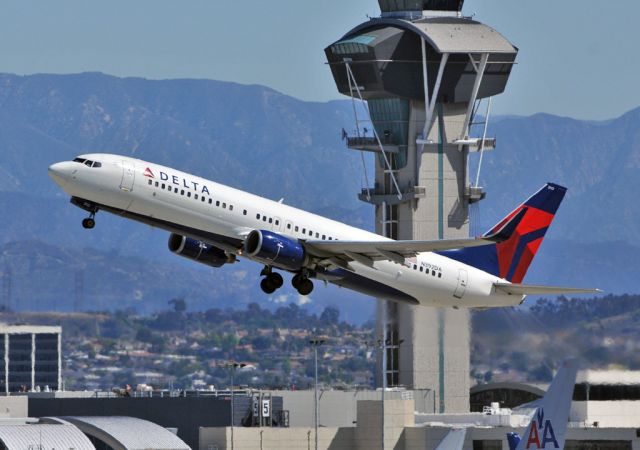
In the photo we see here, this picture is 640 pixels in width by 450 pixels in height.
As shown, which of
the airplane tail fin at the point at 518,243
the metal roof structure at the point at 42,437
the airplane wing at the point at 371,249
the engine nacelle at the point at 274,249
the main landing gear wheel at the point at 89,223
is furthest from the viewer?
the metal roof structure at the point at 42,437

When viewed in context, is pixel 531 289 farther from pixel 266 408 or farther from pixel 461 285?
pixel 266 408

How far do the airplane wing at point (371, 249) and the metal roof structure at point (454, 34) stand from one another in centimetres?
6708

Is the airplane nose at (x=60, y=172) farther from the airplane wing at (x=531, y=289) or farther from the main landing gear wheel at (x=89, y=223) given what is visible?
the airplane wing at (x=531, y=289)

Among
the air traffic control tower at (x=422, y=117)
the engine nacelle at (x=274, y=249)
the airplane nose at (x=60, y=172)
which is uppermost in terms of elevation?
the air traffic control tower at (x=422, y=117)

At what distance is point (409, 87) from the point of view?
16512cm

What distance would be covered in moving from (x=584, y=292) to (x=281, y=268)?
50.2 ft

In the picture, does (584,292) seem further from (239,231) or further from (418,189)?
(418,189)

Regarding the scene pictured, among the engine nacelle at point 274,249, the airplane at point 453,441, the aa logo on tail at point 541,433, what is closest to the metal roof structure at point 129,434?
the engine nacelle at point 274,249

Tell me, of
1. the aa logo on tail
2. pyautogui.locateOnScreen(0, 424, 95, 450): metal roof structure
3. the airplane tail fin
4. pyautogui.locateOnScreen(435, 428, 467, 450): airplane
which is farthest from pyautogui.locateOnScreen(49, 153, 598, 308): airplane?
pyautogui.locateOnScreen(0, 424, 95, 450): metal roof structure

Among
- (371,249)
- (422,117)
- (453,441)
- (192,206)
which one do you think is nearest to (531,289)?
(371,249)

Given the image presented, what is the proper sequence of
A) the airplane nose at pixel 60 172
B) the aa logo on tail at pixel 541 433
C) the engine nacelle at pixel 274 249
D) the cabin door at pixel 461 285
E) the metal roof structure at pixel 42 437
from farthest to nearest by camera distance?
1. the metal roof structure at pixel 42 437
2. the cabin door at pixel 461 285
3. the engine nacelle at pixel 274 249
4. the airplane nose at pixel 60 172
5. the aa logo on tail at pixel 541 433

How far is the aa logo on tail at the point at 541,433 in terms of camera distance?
3100 inches

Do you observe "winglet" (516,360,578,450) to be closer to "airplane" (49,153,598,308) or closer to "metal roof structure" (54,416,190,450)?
"airplane" (49,153,598,308)

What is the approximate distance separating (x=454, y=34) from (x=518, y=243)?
5316cm
